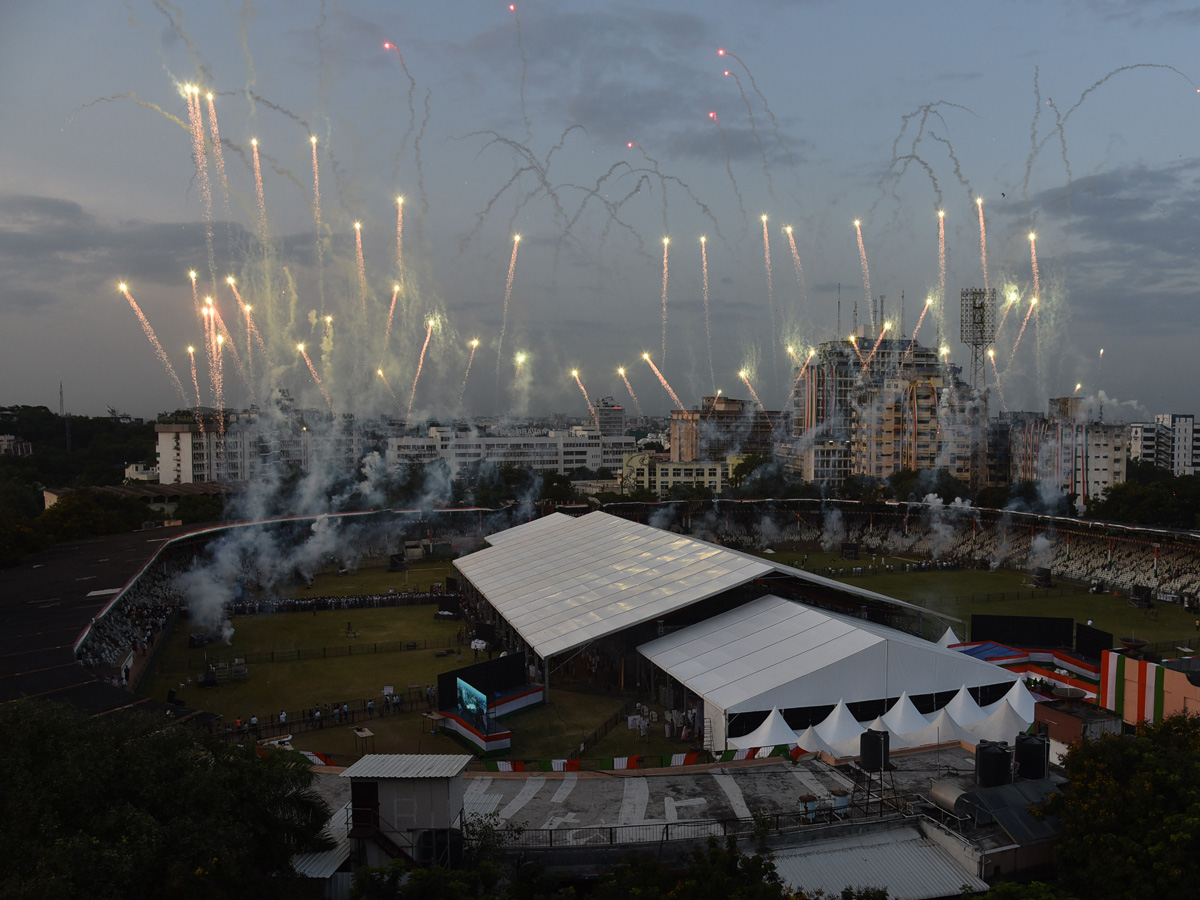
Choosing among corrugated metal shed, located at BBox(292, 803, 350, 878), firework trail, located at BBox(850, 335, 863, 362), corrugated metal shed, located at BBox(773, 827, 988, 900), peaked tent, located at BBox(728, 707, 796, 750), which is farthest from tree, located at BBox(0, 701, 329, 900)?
firework trail, located at BBox(850, 335, 863, 362)

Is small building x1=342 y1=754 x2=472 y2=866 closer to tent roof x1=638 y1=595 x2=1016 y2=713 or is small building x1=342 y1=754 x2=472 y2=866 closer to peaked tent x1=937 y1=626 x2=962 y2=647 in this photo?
tent roof x1=638 y1=595 x2=1016 y2=713

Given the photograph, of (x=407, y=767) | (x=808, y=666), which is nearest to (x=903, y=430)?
(x=808, y=666)

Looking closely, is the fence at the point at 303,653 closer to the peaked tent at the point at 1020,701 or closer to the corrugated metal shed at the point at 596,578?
the corrugated metal shed at the point at 596,578

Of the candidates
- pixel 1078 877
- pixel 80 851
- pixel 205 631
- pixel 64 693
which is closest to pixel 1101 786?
pixel 1078 877

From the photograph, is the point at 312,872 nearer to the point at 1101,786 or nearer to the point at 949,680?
the point at 1101,786

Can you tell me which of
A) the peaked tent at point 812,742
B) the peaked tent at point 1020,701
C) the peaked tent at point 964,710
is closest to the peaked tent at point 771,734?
the peaked tent at point 812,742
